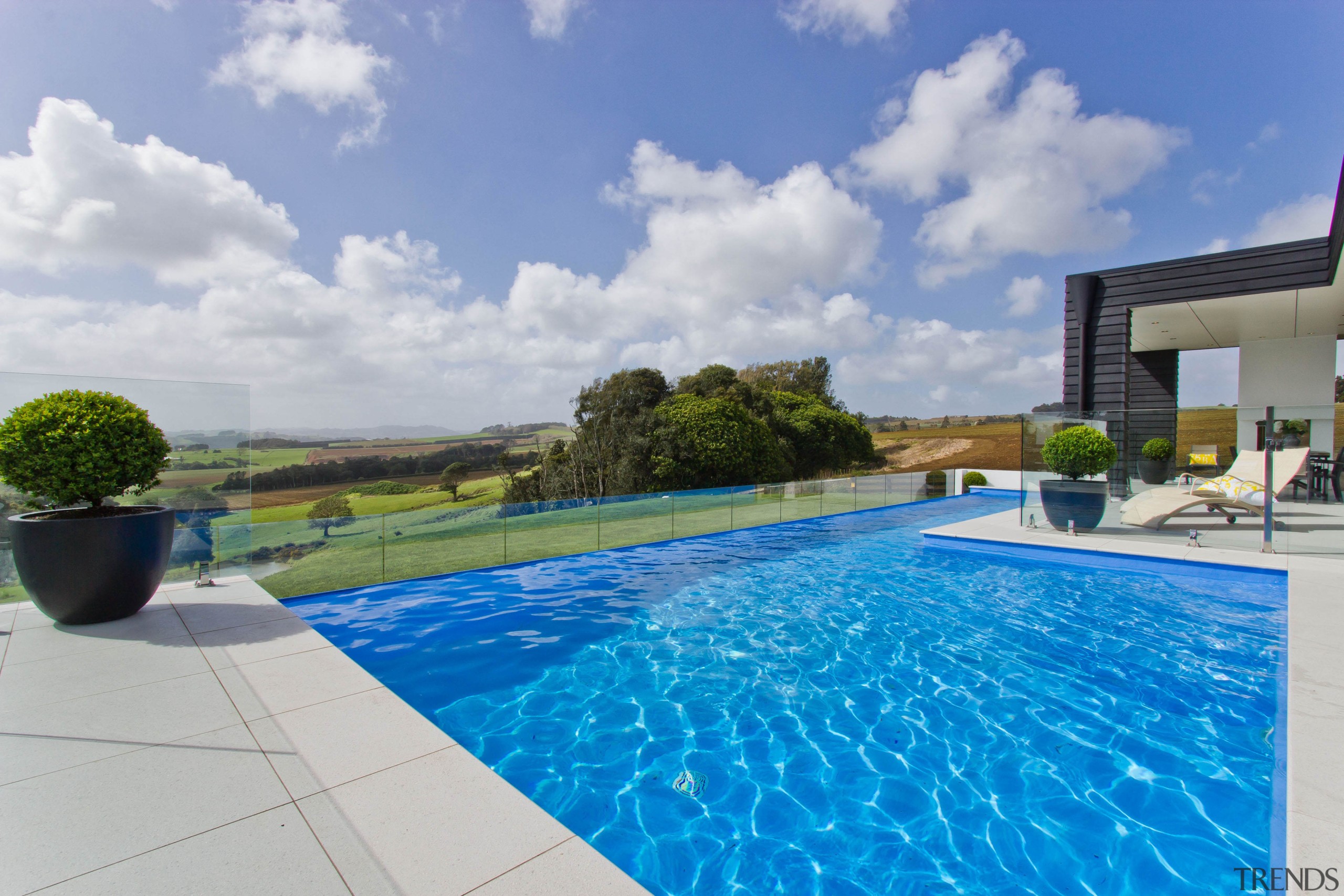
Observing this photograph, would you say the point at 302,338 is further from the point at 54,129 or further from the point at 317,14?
the point at 317,14

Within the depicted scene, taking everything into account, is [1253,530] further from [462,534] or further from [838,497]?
[462,534]

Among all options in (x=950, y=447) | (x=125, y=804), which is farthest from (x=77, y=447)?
(x=950, y=447)

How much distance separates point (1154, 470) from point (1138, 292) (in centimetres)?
331

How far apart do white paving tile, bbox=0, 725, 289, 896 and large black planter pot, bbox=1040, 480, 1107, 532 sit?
10.0 metres

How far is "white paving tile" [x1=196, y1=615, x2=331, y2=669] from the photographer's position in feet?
11.9

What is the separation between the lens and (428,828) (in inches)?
79.4

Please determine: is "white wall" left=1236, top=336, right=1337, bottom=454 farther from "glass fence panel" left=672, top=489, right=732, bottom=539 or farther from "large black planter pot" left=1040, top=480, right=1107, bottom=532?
"glass fence panel" left=672, top=489, right=732, bottom=539

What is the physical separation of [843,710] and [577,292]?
17.1 m

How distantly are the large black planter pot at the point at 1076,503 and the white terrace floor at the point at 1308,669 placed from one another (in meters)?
0.26

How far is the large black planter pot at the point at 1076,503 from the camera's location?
28.2ft

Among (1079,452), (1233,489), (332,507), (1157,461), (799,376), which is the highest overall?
(799,376)

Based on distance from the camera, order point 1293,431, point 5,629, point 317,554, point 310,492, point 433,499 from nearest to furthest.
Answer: point 5,629
point 317,554
point 1293,431
point 310,492
point 433,499

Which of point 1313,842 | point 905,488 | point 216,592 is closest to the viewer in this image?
point 1313,842

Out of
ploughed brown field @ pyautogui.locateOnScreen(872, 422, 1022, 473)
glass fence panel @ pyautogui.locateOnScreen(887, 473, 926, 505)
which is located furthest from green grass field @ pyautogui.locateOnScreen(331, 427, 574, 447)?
ploughed brown field @ pyautogui.locateOnScreen(872, 422, 1022, 473)
